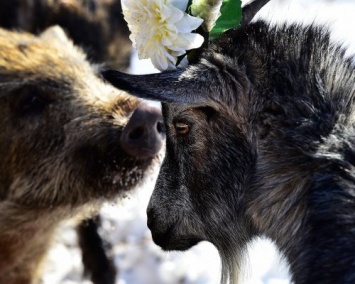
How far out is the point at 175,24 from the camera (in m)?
3.10

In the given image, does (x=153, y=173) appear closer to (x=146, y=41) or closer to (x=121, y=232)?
(x=146, y=41)

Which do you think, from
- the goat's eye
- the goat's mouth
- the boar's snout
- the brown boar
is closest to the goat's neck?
the goat's eye

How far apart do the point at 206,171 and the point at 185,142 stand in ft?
0.43

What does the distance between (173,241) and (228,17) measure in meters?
0.89

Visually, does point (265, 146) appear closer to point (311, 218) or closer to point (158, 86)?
point (311, 218)

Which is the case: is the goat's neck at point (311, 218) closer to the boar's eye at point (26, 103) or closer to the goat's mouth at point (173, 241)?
the goat's mouth at point (173, 241)

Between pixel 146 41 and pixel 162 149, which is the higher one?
pixel 146 41

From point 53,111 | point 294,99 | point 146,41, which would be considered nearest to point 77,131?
point 53,111

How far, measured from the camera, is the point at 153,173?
4754 mm

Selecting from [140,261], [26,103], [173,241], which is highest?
[173,241]

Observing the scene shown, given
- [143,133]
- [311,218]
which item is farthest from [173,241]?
[143,133]

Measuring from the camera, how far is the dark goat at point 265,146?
2807mm

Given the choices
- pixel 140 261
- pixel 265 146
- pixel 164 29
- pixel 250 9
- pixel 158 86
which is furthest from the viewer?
pixel 140 261

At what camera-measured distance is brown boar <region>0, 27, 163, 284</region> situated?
4645mm
